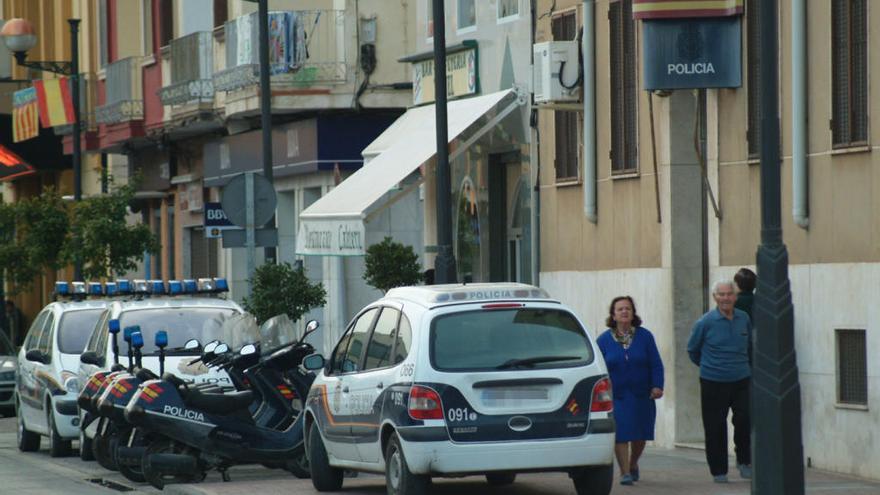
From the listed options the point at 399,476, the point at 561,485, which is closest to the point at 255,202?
the point at 561,485

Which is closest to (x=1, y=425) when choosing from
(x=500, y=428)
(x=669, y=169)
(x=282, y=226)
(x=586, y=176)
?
(x=282, y=226)

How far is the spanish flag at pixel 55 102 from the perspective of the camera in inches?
1665

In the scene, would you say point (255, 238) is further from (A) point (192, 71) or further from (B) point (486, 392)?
(A) point (192, 71)

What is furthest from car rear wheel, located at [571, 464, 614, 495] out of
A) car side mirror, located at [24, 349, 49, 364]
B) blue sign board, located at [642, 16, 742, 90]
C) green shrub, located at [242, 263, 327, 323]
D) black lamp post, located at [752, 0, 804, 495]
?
green shrub, located at [242, 263, 327, 323]

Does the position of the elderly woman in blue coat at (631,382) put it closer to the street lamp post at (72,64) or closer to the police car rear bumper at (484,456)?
the police car rear bumper at (484,456)

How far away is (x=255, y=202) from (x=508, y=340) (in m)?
10.3

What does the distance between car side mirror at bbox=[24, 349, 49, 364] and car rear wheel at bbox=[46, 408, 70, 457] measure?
0.57m

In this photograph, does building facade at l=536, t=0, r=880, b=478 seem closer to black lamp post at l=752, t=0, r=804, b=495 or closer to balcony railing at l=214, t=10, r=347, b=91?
black lamp post at l=752, t=0, r=804, b=495

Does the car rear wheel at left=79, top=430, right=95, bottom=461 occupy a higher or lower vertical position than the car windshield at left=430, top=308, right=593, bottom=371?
lower

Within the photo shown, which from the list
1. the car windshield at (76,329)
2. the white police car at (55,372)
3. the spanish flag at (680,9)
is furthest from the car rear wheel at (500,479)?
the car windshield at (76,329)

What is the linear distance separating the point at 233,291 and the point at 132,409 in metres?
21.3

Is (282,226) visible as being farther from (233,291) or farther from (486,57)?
(486,57)

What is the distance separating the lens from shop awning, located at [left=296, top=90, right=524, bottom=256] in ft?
84.5

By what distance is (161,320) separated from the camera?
21906 mm
